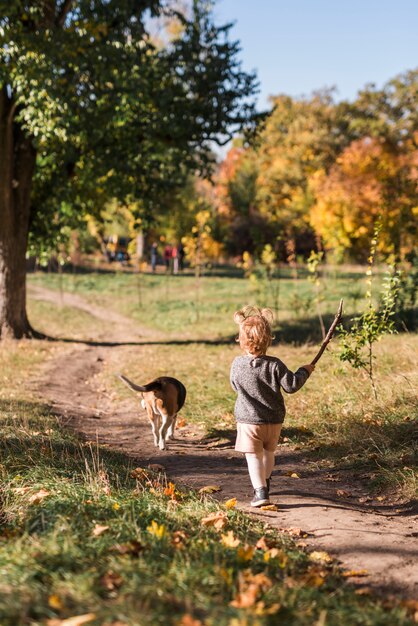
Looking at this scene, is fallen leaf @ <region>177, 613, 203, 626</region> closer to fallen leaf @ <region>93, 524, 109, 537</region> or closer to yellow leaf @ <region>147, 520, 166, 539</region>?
yellow leaf @ <region>147, 520, 166, 539</region>

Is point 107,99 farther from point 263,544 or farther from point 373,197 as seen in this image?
point 373,197

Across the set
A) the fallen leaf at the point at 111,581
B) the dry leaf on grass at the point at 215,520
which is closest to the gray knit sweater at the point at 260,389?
the dry leaf on grass at the point at 215,520

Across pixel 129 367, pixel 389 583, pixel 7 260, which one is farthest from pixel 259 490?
pixel 7 260

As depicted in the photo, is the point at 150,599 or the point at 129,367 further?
the point at 129,367

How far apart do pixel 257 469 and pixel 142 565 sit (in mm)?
2080

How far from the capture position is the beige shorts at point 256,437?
17.0ft

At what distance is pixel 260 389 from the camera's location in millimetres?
5180

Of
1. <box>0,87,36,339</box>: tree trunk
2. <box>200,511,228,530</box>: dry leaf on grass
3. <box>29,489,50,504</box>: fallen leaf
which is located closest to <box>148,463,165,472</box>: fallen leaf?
<box>29,489,50,504</box>: fallen leaf

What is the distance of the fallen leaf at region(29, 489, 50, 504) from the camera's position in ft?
14.5

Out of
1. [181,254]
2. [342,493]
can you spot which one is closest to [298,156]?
[181,254]

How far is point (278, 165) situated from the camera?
157 feet

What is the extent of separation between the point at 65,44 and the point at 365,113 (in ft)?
126

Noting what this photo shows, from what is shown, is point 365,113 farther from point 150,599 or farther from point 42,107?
point 150,599

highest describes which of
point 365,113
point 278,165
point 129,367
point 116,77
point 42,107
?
point 365,113
